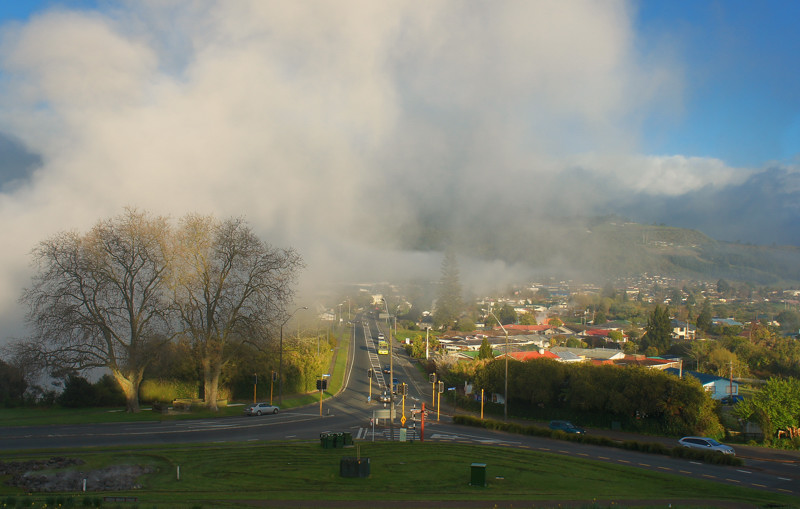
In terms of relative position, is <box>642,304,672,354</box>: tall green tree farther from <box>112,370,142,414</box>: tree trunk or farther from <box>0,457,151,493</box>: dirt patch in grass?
<box>0,457,151,493</box>: dirt patch in grass

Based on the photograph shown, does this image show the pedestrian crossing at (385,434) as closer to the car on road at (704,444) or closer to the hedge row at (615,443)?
the hedge row at (615,443)

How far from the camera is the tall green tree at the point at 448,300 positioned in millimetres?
123500

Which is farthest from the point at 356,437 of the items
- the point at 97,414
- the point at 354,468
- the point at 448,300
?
the point at 448,300

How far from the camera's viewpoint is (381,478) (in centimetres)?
1952

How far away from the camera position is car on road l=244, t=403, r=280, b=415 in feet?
127

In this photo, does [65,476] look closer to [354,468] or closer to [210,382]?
[354,468]

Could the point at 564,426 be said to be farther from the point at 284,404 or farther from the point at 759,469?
the point at 284,404

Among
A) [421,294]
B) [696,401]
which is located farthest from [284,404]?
[421,294]

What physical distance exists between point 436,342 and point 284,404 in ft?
130

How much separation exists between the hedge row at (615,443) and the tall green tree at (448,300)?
84.1m

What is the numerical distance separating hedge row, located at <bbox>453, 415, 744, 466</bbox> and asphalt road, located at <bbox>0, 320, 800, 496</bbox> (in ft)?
2.14

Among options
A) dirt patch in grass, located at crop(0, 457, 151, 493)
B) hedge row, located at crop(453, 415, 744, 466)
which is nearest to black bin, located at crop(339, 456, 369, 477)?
dirt patch in grass, located at crop(0, 457, 151, 493)

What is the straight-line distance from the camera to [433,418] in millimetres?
39281

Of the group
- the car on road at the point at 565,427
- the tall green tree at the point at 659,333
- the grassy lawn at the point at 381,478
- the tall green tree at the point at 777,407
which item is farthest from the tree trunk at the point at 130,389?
the tall green tree at the point at 659,333
